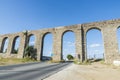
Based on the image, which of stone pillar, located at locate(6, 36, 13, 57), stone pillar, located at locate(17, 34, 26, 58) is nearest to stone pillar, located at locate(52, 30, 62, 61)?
stone pillar, located at locate(17, 34, 26, 58)

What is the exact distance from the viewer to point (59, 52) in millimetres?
36781

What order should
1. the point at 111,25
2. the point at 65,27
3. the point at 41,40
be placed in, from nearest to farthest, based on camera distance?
the point at 111,25 → the point at 65,27 → the point at 41,40

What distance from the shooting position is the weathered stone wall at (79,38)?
30969 mm

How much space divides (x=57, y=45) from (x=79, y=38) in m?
6.95

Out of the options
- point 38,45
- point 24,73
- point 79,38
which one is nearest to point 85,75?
point 24,73

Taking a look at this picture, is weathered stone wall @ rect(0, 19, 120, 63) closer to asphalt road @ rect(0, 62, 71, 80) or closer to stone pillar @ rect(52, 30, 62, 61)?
stone pillar @ rect(52, 30, 62, 61)

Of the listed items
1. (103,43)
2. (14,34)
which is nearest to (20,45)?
(14,34)

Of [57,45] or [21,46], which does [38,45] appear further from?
[57,45]

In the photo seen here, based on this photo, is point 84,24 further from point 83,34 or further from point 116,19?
point 116,19

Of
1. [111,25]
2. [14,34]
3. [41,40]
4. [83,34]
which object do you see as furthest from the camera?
[14,34]

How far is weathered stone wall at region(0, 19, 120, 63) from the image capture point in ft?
102

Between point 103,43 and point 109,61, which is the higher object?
point 103,43

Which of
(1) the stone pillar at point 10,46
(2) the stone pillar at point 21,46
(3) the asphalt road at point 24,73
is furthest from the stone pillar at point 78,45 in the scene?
(1) the stone pillar at point 10,46

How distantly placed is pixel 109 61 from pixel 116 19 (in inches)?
422
